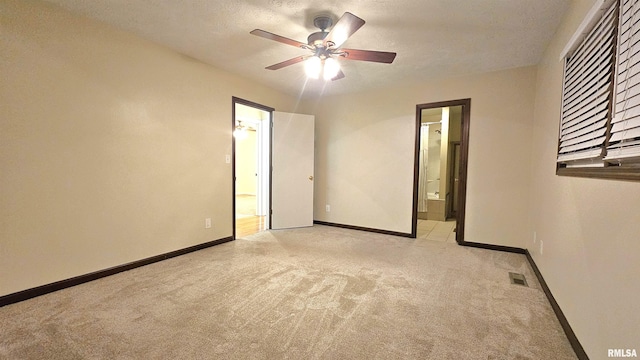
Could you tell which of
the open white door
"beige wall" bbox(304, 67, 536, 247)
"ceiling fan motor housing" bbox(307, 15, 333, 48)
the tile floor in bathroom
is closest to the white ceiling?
"ceiling fan motor housing" bbox(307, 15, 333, 48)

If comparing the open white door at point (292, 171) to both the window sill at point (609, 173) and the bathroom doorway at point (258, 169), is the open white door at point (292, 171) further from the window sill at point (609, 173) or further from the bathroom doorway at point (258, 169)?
the window sill at point (609, 173)

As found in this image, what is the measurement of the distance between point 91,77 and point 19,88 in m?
0.49

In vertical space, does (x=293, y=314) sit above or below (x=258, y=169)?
below

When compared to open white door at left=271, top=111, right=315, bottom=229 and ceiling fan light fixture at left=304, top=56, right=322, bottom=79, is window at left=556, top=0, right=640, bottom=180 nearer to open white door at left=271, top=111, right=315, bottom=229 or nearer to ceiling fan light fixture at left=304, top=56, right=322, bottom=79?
Answer: ceiling fan light fixture at left=304, top=56, right=322, bottom=79

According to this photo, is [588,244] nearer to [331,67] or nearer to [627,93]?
[627,93]

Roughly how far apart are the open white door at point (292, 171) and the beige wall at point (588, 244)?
10.7ft

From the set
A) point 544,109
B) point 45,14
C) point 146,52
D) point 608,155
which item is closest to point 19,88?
point 45,14

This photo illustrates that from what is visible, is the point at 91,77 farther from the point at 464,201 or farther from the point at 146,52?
the point at 464,201

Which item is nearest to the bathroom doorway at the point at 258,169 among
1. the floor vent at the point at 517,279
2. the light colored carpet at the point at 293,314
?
the light colored carpet at the point at 293,314

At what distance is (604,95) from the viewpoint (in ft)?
4.75

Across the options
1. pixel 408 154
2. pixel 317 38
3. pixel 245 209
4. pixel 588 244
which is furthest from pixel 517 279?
pixel 245 209

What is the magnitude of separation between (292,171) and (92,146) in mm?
2739

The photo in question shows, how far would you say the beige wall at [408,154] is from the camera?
3344 millimetres

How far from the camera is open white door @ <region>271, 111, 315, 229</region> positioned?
448 cm
